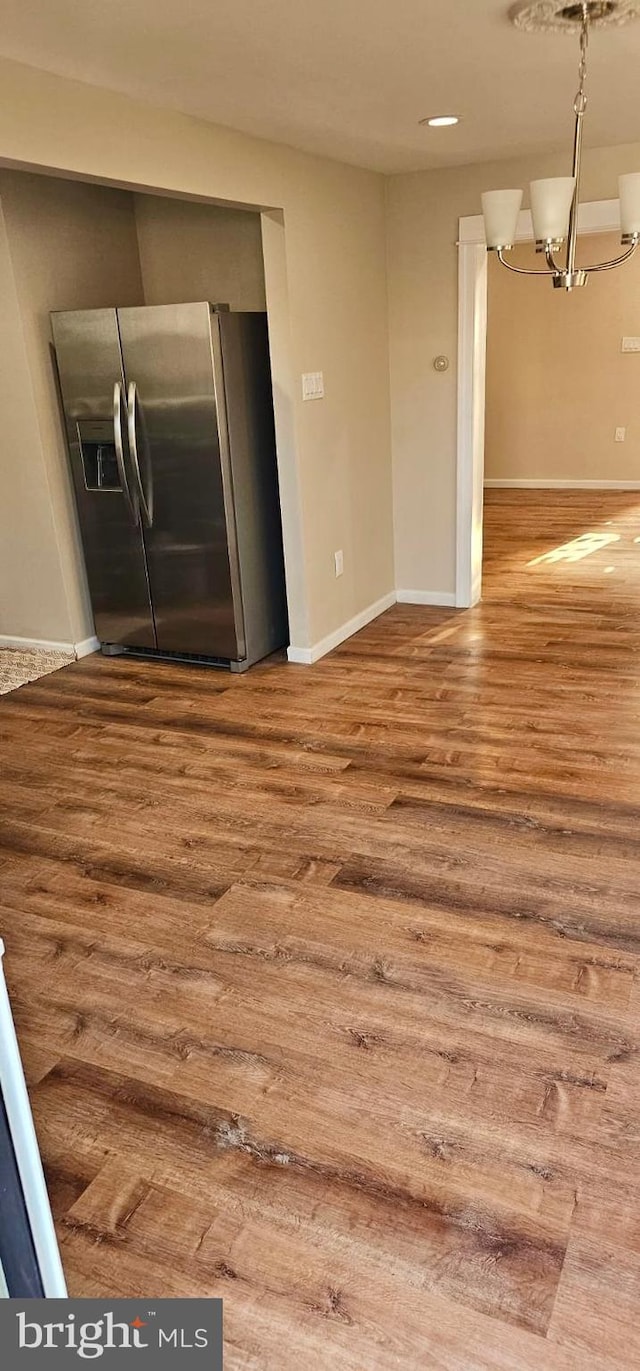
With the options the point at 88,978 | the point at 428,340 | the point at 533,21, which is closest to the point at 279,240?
the point at 428,340

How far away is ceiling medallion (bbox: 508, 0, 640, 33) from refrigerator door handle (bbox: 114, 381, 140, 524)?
229 cm

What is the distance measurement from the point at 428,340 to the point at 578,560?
6.75ft

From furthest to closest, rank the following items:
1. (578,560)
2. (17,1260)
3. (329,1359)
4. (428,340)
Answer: (578,560) < (428,340) < (329,1359) < (17,1260)

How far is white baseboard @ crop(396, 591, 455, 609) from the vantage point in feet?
17.7

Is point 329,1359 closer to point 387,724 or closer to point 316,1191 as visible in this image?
point 316,1191

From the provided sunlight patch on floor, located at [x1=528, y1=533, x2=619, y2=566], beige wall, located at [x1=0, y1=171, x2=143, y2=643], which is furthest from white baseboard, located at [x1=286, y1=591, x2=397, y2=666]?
sunlight patch on floor, located at [x1=528, y1=533, x2=619, y2=566]

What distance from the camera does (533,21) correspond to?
7.69ft

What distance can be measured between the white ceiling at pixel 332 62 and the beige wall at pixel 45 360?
1.23m

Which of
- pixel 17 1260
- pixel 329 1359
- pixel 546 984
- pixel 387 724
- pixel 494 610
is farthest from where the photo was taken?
pixel 494 610

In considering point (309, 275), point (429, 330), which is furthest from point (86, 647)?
point (429, 330)

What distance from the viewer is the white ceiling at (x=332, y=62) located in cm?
223

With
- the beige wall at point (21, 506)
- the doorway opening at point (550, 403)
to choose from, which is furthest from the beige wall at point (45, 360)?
the doorway opening at point (550, 403)

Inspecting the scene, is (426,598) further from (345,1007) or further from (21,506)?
(345,1007)

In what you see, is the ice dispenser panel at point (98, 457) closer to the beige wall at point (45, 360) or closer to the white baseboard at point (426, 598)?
the beige wall at point (45, 360)
